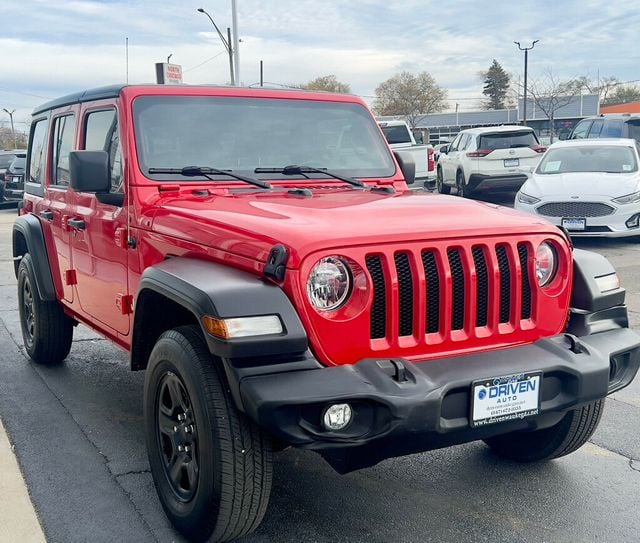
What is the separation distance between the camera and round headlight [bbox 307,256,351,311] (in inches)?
113

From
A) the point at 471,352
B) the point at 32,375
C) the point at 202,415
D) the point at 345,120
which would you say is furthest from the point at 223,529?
the point at 32,375

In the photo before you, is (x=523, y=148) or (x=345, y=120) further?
(x=523, y=148)

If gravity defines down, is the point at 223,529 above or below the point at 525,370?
below

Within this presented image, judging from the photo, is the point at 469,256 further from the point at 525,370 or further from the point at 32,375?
the point at 32,375

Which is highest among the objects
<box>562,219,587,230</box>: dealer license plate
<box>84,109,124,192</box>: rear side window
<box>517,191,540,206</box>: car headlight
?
<box>84,109,124,192</box>: rear side window

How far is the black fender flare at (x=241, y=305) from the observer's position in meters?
A: 2.66

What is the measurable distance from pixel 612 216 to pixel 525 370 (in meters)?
8.76

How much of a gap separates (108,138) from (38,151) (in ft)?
5.96

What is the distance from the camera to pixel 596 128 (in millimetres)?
18609

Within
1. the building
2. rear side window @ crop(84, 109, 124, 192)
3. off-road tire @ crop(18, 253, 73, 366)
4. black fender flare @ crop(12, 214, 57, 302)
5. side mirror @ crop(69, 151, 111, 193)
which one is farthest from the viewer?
the building

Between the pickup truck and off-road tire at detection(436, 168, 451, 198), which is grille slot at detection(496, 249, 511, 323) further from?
off-road tire at detection(436, 168, 451, 198)

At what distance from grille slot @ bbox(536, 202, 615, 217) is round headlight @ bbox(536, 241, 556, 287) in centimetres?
818

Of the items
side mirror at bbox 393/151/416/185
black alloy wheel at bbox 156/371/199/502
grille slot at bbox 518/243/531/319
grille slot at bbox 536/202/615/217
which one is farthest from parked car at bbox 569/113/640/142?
black alloy wheel at bbox 156/371/199/502

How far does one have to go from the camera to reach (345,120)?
4.70 m
